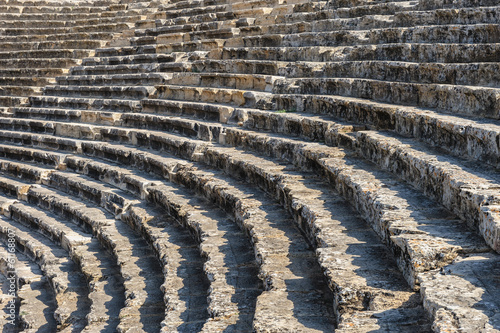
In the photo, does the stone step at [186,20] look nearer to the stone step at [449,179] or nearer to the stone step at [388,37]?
the stone step at [388,37]

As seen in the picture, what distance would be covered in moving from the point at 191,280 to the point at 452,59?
13.5 feet

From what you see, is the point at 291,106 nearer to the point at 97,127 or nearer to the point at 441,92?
the point at 441,92

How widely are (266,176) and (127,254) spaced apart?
74.6 inches

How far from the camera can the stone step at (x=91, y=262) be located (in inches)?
243

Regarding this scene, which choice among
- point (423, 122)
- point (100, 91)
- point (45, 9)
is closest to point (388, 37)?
point (423, 122)

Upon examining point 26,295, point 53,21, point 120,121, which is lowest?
point 26,295

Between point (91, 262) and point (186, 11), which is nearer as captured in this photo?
point (91, 262)

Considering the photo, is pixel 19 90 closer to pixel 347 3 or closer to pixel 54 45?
pixel 54 45

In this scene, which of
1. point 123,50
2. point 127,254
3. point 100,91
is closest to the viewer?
point 127,254

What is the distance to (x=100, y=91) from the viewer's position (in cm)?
1402

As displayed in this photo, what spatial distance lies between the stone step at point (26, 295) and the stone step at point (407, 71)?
5041 millimetres

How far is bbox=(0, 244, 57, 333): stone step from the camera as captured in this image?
7.04 m

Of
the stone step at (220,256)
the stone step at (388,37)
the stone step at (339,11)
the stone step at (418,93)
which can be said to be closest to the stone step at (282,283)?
the stone step at (220,256)

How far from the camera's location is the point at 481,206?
4.01m
